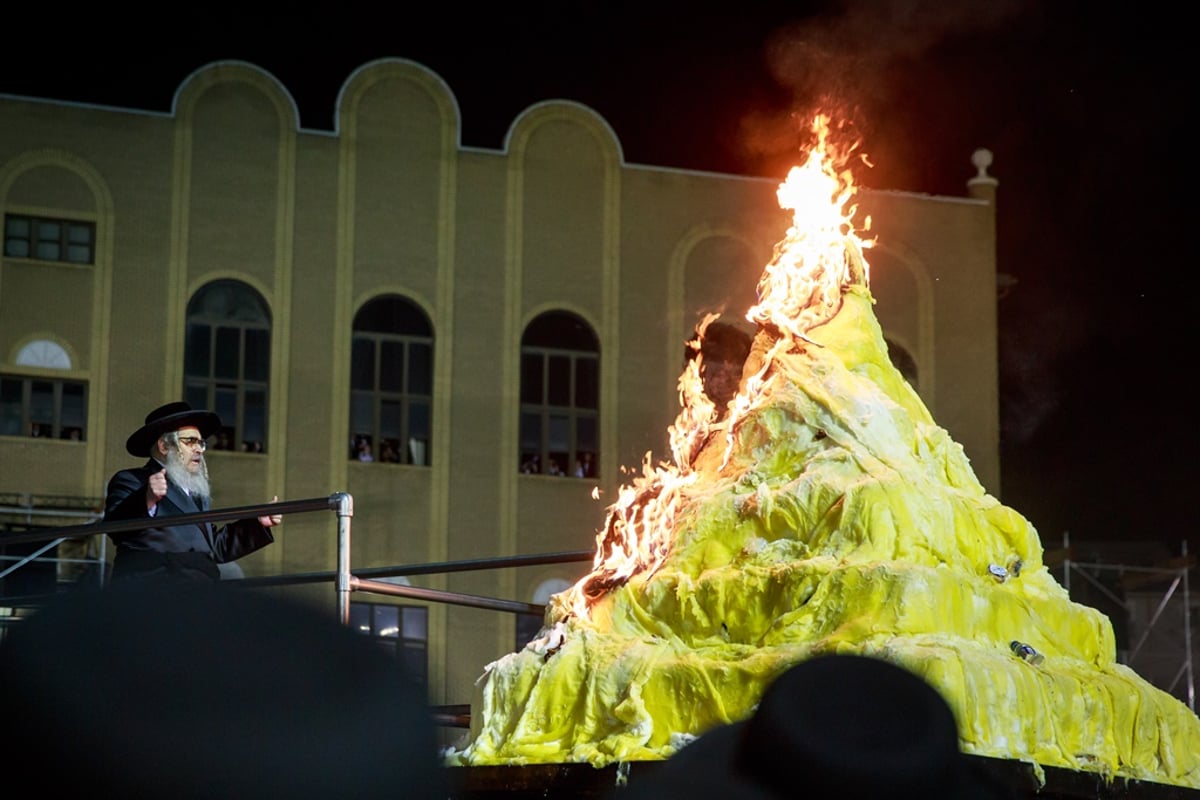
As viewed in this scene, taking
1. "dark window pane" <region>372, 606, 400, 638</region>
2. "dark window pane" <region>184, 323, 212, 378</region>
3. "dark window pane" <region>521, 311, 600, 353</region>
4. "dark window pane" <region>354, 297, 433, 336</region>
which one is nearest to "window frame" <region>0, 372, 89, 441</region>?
"dark window pane" <region>184, 323, 212, 378</region>

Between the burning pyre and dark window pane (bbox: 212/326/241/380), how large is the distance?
1824 centimetres

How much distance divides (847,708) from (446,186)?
1052 inches

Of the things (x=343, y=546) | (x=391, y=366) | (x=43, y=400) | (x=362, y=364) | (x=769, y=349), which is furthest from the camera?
(x=391, y=366)

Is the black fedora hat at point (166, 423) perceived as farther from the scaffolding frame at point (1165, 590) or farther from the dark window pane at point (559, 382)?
the dark window pane at point (559, 382)

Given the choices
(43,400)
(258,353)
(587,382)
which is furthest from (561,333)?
(43,400)

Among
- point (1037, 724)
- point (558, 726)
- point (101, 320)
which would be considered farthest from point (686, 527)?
point (101, 320)

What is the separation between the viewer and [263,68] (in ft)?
91.0

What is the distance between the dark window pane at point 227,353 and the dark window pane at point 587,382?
18.3 ft

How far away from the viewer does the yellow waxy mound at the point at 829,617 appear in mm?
8031

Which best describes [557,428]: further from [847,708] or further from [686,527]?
[847,708]

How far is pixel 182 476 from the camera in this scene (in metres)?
8.57

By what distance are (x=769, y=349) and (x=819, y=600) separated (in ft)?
6.10

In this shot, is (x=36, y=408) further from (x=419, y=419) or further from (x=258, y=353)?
(x=419, y=419)

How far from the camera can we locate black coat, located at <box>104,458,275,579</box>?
795cm
